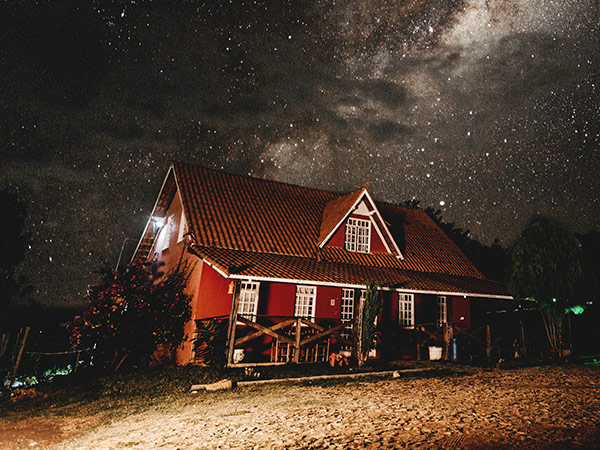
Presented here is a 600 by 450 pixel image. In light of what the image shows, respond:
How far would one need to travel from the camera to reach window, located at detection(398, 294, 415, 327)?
63.8ft

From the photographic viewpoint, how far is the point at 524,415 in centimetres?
730

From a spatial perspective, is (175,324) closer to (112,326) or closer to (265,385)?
(112,326)

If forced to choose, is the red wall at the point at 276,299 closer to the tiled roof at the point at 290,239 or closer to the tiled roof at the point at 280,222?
the tiled roof at the point at 290,239

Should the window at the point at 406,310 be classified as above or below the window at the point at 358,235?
below

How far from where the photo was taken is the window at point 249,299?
53.8 ft

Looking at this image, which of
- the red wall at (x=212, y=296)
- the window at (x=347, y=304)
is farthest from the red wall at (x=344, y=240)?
the red wall at (x=212, y=296)

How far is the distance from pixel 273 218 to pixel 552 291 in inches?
520

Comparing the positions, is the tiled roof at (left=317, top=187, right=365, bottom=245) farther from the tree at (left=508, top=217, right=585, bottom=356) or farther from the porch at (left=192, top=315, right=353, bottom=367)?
the tree at (left=508, top=217, right=585, bottom=356)

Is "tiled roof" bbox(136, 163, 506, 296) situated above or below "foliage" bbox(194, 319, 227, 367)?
above

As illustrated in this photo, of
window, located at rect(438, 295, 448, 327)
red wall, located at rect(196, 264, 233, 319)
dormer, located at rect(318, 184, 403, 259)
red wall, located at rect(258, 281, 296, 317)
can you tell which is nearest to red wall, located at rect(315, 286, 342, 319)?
red wall, located at rect(258, 281, 296, 317)

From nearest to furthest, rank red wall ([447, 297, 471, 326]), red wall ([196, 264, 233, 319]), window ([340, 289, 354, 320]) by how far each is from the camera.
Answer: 1. red wall ([196, 264, 233, 319])
2. window ([340, 289, 354, 320])
3. red wall ([447, 297, 471, 326])

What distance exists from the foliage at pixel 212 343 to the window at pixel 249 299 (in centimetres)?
164

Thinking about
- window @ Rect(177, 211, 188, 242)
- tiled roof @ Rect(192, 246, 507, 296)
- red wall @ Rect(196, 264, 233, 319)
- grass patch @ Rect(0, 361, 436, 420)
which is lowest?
grass patch @ Rect(0, 361, 436, 420)

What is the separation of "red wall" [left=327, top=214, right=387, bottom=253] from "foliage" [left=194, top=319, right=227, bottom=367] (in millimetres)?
8120
